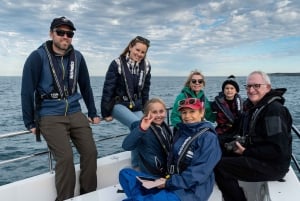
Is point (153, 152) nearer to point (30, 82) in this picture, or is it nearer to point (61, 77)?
point (61, 77)

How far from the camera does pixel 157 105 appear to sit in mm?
3604

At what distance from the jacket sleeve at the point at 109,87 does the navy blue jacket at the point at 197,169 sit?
153cm

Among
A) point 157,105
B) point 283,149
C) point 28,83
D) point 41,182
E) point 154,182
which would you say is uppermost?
point 28,83

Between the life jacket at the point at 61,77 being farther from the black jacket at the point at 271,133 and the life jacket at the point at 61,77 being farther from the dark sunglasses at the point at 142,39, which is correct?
the black jacket at the point at 271,133

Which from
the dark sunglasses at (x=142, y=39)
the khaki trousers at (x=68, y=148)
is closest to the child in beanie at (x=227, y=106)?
the dark sunglasses at (x=142, y=39)

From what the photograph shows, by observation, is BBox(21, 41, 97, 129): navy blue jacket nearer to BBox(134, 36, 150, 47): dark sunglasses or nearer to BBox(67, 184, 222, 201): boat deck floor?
BBox(134, 36, 150, 47): dark sunglasses

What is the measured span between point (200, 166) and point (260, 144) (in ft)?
2.56

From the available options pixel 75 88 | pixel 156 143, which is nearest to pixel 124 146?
pixel 156 143

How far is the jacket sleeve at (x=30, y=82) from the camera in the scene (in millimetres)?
3523

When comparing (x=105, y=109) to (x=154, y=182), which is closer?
(x=154, y=182)

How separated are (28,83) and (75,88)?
1.84ft

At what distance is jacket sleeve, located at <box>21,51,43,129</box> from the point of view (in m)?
3.52

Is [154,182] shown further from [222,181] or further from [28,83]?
[28,83]

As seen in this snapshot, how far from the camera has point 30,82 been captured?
3525 millimetres
